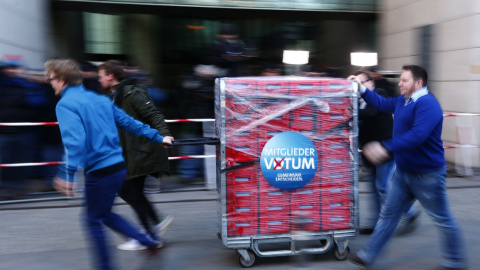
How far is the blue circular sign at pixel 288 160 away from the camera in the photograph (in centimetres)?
416

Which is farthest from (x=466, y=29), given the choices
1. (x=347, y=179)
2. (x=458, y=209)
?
(x=347, y=179)

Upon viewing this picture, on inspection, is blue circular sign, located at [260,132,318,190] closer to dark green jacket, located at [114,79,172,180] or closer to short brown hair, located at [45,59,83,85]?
dark green jacket, located at [114,79,172,180]

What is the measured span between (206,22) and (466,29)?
615 centimetres

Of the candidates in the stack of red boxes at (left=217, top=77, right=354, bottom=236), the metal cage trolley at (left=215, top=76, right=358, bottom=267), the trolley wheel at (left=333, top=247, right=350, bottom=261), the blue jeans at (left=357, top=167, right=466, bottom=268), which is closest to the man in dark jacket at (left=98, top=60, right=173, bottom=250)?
the metal cage trolley at (left=215, top=76, right=358, bottom=267)

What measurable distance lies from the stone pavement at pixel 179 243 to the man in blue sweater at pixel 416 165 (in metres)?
0.35

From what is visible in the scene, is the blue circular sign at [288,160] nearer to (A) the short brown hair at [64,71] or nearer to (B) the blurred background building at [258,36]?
(A) the short brown hair at [64,71]

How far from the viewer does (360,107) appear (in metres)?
4.98

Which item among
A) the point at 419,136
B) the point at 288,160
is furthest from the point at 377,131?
the point at 288,160

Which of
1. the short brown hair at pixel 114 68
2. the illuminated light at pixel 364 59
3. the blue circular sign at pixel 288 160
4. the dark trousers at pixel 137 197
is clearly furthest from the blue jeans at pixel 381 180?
the illuminated light at pixel 364 59

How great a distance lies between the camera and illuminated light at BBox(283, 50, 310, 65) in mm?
10445

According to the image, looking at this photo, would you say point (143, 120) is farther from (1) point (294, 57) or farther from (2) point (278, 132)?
(1) point (294, 57)

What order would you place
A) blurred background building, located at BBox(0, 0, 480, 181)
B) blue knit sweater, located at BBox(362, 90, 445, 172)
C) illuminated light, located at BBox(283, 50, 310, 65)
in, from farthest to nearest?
illuminated light, located at BBox(283, 50, 310, 65), blurred background building, located at BBox(0, 0, 480, 181), blue knit sweater, located at BBox(362, 90, 445, 172)

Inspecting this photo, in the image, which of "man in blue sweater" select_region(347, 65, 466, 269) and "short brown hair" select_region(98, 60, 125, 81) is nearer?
"man in blue sweater" select_region(347, 65, 466, 269)

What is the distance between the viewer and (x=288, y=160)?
4.18m
